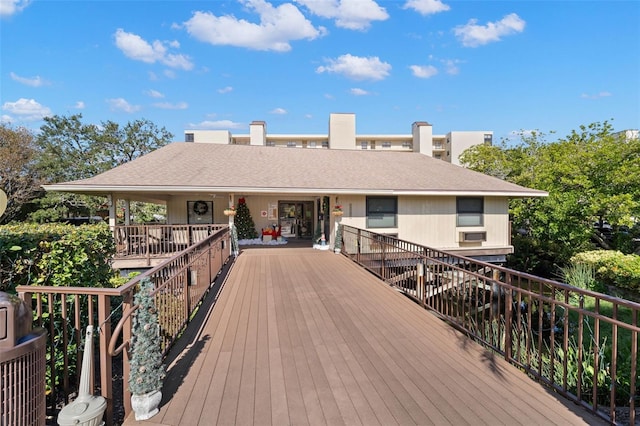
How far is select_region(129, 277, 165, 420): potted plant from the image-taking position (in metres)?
2.20

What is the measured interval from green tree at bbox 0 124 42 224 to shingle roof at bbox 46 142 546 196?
14.6 metres

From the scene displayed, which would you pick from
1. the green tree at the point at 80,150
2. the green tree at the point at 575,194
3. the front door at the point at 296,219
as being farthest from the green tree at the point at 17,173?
the green tree at the point at 575,194

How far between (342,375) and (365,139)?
4281 centimetres

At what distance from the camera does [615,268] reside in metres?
8.89

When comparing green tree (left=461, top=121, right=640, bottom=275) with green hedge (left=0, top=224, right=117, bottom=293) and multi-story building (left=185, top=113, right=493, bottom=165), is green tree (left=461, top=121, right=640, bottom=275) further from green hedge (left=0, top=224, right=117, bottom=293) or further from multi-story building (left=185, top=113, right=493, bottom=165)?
multi-story building (left=185, top=113, right=493, bottom=165)

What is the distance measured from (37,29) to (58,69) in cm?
527

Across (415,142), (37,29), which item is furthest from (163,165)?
(415,142)

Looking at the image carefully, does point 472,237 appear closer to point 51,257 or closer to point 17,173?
point 51,257

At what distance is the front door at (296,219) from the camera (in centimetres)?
1428

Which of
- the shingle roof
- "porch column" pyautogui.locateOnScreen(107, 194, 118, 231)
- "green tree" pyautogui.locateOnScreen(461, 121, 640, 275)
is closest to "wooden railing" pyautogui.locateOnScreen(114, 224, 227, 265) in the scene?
"porch column" pyautogui.locateOnScreen(107, 194, 118, 231)

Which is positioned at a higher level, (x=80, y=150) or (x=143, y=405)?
(x=80, y=150)

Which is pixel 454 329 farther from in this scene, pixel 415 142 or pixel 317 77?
pixel 415 142

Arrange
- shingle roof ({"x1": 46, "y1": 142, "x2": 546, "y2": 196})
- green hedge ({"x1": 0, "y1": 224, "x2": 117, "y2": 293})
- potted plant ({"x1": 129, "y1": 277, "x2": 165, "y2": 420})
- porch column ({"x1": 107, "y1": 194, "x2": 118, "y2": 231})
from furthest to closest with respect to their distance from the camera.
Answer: shingle roof ({"x1": 46, "y1": 142, "x2": 546, "y2": 196}) → porch column ({"x1": 107, "y1": 194, "x2": 118, "y2": 231}) → green hedge ({"x1": 0, "y1": 224, "x2": 117, "y2": 293}) → potted plant ({"x1": 129, "y1": 277, "x2": 165, "y2": 420})

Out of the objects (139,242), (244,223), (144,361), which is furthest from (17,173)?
(144,361)
